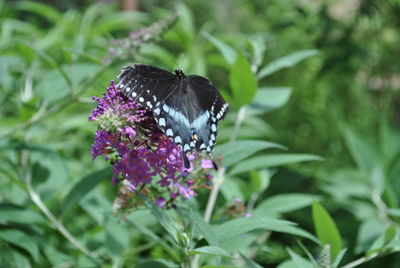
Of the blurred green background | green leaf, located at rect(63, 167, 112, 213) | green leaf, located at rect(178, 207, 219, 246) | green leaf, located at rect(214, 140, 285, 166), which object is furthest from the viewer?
the blurred green background

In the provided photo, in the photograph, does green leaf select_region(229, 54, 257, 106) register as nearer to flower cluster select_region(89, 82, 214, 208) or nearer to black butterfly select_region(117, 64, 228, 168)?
black butterfly select_region(117, 64, 228, 168)

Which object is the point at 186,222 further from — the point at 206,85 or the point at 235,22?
the point at 235,22

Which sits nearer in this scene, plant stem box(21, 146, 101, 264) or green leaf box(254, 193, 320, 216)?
plant stem box(21, 146, 101, 264)

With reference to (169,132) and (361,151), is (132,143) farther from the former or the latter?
(361,151)

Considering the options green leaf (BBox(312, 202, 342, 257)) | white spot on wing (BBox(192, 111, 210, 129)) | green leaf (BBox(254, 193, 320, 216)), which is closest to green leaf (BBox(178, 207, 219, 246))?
white spot on wing (BBox(192, 111, 210, 129))

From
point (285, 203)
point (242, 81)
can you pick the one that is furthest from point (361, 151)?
point (242, 81)

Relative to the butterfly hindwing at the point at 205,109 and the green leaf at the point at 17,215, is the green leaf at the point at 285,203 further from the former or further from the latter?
the green leaf at the point at 17,215

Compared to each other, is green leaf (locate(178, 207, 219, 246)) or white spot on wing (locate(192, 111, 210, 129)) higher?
white spot on wing (locate(192, 111, 210, 129))
